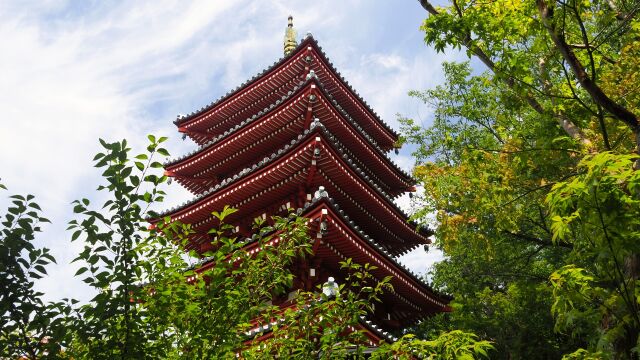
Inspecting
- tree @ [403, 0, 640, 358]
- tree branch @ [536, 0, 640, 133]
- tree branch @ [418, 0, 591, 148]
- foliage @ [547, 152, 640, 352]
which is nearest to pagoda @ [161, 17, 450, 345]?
tree @ [403, 0, 640, 358]

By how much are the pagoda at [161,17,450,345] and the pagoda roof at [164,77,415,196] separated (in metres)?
0.03

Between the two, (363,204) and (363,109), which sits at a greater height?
(363,109)

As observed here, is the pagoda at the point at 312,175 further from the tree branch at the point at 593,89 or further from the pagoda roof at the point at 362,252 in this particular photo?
the tree branch at the point at 593,89

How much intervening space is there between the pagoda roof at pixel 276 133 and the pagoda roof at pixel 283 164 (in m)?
1.33

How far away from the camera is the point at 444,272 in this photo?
22.0 meters

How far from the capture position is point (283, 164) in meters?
13.6

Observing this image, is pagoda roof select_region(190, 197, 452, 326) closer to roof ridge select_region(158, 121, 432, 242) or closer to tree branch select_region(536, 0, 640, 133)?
roof ridge select_region(158, 121, 432, 242)

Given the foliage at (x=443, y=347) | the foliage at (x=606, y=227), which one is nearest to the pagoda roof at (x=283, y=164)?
the foliage at (x=443, y=347)

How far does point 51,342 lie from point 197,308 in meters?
1.57

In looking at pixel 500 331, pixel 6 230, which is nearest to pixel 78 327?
pixel 6 230

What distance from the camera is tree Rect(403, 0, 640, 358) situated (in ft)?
17.1

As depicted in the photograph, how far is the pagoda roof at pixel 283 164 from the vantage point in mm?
13586

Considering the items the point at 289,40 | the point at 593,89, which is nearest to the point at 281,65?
the point at 289,40

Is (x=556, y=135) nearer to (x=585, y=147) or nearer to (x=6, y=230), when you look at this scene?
(x=585, y=147)
